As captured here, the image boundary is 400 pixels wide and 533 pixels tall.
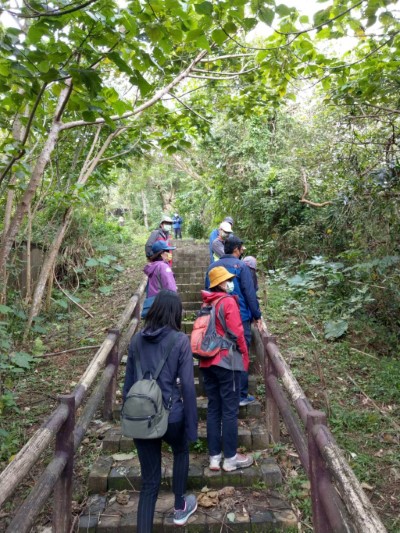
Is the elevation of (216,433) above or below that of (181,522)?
above

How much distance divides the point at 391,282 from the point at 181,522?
4145 mm

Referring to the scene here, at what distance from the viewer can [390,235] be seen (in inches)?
223

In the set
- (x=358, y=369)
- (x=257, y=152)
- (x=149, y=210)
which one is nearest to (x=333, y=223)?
(x=358, y=369)

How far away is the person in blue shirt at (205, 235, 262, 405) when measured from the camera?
4.17 m

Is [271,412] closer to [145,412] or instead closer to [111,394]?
[111,394]

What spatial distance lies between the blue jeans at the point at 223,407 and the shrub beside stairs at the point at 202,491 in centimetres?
23

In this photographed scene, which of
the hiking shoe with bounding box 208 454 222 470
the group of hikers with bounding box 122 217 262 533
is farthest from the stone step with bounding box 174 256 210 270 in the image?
the hiking shoe with bounding box 208 454 222 470

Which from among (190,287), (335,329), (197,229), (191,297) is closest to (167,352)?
(335,329)

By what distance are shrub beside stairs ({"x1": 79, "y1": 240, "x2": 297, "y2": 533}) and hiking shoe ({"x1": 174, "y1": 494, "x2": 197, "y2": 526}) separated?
0.15 feet

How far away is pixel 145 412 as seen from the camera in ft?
8.05

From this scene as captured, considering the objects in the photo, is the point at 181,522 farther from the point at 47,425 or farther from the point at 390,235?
the point at 390,235

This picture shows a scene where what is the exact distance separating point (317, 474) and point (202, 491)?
4.17 feet

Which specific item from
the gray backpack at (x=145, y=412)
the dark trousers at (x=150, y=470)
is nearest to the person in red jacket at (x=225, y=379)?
the dark trousers at (x=150, y=470)

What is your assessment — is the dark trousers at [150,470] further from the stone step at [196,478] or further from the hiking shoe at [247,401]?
the hiking shoe at [247,401]
